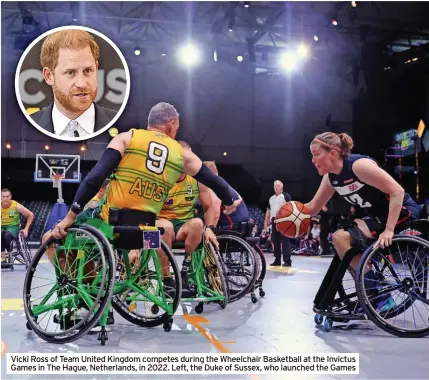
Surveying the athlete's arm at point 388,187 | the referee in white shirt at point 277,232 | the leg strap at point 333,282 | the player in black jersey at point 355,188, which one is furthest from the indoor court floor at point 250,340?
the referee in white shirt at point 277,232

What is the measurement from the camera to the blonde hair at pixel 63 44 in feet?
10.6

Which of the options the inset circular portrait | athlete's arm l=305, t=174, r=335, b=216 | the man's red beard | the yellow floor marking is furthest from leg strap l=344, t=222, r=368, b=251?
the yellow floor marking

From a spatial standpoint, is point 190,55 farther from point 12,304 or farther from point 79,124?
point 12,304

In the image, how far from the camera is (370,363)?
6.48ft

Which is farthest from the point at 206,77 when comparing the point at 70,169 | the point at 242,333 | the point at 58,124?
the point at 242,333

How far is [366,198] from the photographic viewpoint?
2695 millimetres

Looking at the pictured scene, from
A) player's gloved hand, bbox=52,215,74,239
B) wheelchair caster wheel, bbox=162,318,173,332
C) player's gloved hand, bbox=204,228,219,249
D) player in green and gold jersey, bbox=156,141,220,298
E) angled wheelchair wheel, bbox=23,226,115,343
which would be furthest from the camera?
player in green and gold jersey, bbox=156,141,220,298

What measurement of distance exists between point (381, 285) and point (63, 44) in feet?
7.81

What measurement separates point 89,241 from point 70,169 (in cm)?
668

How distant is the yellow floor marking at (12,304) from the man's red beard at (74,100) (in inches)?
52.1

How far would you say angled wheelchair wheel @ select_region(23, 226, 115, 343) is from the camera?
2.11 metres

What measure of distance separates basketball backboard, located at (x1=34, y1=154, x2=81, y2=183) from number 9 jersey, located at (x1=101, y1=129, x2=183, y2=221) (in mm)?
6292

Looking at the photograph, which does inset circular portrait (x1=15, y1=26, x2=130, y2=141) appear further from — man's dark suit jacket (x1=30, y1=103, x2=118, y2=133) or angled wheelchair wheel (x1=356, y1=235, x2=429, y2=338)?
angled wheelchair wheel (x1=356, y1=235, x2=429, y2=338)

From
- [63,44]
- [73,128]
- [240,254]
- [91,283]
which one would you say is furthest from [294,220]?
[63,44]
